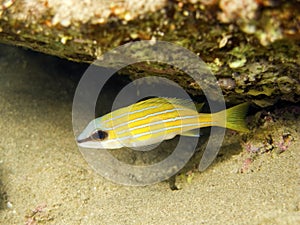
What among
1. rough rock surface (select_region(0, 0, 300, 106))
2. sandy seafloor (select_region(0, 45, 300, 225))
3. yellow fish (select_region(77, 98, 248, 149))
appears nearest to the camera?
rough rock surface (select_region(0, 0, 300, 106))

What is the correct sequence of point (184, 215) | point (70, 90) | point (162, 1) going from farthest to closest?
point (70, 90) → point (184, 215) → point (162, 1)

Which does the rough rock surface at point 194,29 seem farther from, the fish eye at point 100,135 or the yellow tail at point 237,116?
the fish eye at point 100,135

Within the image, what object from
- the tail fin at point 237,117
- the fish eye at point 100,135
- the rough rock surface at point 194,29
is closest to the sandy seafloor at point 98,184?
the tail fin at point 237,117

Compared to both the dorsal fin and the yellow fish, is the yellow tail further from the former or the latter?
the dorsal fin

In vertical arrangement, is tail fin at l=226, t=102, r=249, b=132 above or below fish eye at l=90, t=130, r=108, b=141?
above

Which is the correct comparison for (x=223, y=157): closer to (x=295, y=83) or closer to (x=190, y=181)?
(x=190, y=181)

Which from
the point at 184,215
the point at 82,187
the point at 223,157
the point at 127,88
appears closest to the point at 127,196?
the point at 82,187

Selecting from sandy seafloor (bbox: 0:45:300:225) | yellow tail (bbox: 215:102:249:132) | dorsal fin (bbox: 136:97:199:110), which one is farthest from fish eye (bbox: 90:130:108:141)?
yellow tail (bbox: 215:102:249:132)
